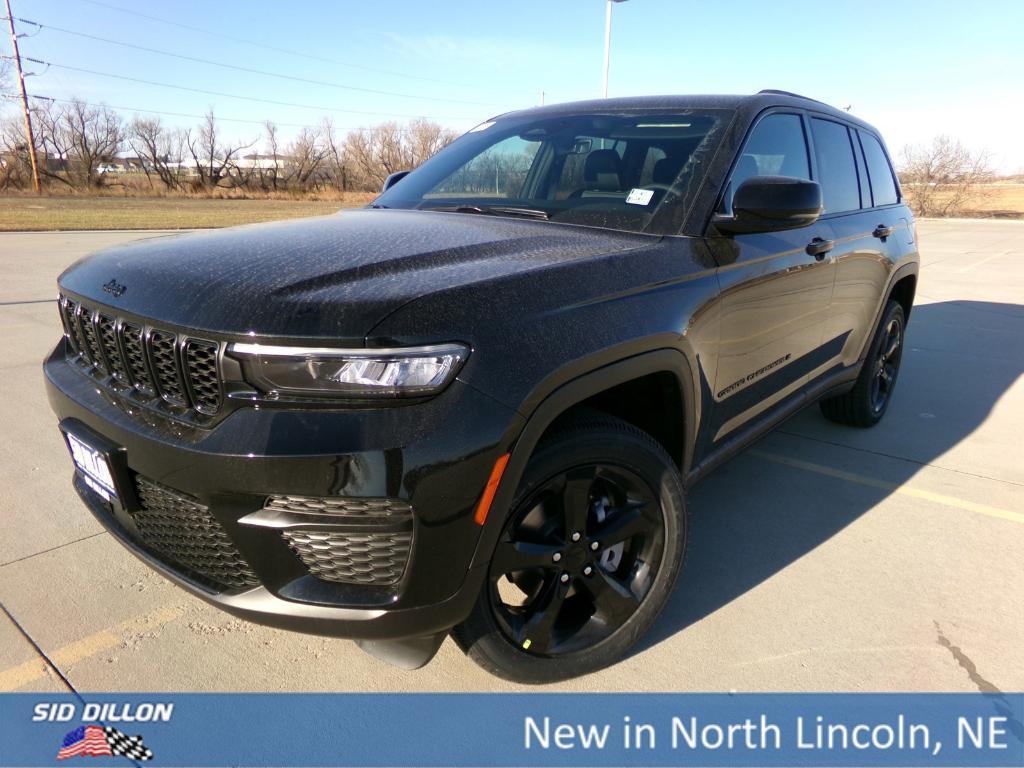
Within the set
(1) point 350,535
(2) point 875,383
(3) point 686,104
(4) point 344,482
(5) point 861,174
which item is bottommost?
(2) point 875,383

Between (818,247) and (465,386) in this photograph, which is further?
(818,247)

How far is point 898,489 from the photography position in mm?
3686

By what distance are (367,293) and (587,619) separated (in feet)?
4.12

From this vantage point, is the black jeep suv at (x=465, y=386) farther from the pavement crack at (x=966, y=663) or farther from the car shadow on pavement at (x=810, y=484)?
the pavement crack at (x=966, y=663)

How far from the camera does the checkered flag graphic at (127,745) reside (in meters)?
1.96

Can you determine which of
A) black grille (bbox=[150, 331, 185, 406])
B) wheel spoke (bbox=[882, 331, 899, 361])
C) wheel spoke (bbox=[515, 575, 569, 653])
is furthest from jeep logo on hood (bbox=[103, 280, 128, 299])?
wheel spoke (bbox=[882, 331, 899, 361])

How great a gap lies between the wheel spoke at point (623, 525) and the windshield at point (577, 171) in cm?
96

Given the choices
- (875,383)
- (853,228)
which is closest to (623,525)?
(853,228)

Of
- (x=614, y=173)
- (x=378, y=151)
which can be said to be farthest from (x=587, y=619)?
(x=378, y=151)

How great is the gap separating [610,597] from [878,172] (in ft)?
11.5

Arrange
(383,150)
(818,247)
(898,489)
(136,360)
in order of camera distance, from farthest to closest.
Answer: (383,150), (898,489), (818,247), (136,360)

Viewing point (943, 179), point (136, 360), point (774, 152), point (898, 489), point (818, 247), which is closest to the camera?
point (136, 360)

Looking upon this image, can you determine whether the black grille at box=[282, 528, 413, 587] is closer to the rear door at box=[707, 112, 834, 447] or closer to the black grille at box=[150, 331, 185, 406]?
the black grille at box=[150, 331, 185, 406]

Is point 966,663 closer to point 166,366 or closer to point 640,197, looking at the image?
point 640,197
